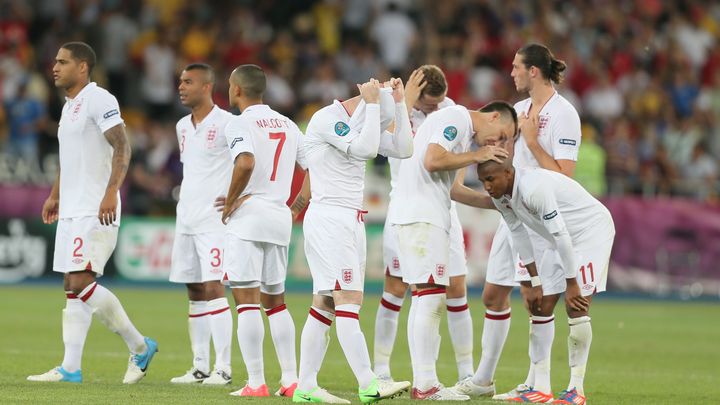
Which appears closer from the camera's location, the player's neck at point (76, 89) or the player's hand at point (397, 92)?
the player's hand at point (397, 92)

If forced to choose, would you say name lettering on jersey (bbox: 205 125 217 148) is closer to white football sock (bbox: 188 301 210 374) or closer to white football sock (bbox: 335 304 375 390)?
white football sock (bbox: 188 301 210 374)

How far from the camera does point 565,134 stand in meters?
10.9

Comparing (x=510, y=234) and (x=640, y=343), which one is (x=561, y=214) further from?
(x=640, y=343)

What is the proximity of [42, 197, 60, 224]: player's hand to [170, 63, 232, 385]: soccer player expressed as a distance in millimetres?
1102

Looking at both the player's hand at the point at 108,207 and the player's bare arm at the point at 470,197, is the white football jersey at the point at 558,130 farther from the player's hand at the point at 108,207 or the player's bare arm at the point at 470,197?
the player's hand at the point at 108,207

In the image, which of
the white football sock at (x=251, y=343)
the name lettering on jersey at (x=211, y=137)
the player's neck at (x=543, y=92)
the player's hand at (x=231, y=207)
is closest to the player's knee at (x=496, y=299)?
the player's neck at (x=543, y=92)

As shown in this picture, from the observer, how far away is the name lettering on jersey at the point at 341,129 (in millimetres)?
9922

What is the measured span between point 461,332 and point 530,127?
1909mm

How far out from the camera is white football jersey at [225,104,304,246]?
34.4 feet

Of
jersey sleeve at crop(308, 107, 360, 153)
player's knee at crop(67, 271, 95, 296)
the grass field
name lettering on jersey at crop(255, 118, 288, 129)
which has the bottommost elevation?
the grass field

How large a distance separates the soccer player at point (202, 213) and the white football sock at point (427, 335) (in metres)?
2.22

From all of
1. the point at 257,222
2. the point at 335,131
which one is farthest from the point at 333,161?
the point at 257,222

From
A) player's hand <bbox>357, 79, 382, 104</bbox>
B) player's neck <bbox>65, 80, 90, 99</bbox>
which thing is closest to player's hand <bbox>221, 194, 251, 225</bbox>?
player's hand <bbox>357, 79, 382, 104</bbox>

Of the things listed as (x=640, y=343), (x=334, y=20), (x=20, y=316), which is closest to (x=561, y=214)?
(x=640, y=343)
